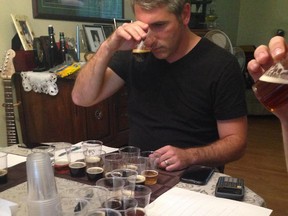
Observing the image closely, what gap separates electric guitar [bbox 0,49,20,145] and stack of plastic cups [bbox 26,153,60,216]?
64.4 inches

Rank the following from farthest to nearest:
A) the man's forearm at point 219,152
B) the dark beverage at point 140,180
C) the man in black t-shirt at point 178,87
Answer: the man in black t-shirt at point 178,87, the man's forearm at point 219,152, the dark beverage at point 140,180

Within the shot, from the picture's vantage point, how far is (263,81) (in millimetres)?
792

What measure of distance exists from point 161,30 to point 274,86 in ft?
2.71

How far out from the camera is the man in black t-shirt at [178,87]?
55.7 inches

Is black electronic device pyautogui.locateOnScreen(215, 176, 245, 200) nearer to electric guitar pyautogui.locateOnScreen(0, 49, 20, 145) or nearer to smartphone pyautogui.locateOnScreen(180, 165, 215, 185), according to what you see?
smartphone pyautogui.locateOnScreen(180, 165, 215, 185)

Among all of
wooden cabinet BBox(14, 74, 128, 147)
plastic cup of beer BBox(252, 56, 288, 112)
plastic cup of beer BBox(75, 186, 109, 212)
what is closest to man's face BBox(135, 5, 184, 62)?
plastic cup of beer BBox(252, 56, 288, 112)

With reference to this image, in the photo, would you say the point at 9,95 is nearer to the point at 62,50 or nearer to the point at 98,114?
the point at 62,50

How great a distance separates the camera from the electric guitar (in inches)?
86.9

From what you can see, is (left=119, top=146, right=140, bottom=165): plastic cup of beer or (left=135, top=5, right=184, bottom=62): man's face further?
(left=135, top=5, right=184, bottom=62): man's face

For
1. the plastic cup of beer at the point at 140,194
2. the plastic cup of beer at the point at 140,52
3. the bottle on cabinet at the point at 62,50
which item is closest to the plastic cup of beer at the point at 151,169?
the plastic cup of beer at the point at 140,194

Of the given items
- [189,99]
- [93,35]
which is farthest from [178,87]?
[93,35]

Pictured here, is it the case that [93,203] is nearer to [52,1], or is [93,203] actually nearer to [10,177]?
[10,177]

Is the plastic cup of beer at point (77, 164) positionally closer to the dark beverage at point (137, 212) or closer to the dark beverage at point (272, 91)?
the dark beverage at point (137, 212)

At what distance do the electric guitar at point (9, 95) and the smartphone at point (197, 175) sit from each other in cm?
159
